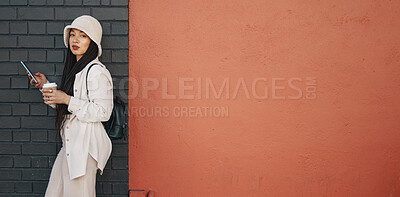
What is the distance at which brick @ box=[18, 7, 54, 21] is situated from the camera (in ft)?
11.9

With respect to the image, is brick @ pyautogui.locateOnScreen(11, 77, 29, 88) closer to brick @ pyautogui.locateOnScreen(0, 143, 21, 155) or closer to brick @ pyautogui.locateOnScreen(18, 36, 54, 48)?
brick @ pyautogui.locateOnScreen(18, 36, 54, 48)

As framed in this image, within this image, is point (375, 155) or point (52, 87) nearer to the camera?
point (52, 87)

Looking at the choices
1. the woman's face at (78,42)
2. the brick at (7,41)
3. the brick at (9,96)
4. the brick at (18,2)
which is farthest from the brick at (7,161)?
the brick at (18,2)

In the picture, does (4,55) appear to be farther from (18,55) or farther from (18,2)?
(18,2)

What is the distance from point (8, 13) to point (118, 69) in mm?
1138

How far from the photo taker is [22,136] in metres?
3.65

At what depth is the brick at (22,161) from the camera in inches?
144

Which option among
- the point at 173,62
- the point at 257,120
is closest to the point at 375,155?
the point at 257,120

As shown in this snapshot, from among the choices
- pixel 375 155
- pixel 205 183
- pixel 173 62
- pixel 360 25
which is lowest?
pixel 205 183

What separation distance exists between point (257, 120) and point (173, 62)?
97cm

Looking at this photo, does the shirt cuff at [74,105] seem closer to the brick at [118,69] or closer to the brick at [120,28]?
the brick at [118,69]

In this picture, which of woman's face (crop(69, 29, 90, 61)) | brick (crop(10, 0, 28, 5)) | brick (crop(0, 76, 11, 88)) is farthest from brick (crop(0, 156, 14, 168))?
brick (crop(10, 0, 28, 5))

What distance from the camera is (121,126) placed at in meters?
3.33

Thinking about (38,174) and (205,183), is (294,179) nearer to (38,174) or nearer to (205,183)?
(205,183)
